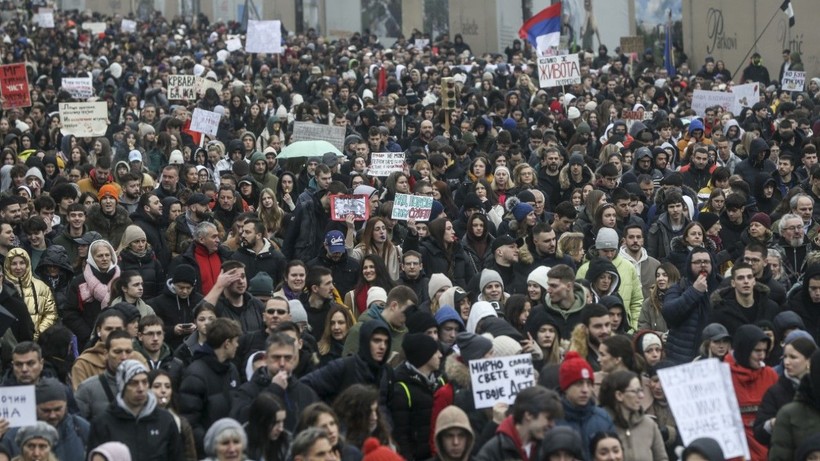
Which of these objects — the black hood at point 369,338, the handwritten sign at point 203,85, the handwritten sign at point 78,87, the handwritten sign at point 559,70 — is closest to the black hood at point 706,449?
the black hood at point 369,338

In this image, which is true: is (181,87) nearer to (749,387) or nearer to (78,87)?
(78,87)

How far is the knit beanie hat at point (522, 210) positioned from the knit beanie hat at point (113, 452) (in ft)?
22.2

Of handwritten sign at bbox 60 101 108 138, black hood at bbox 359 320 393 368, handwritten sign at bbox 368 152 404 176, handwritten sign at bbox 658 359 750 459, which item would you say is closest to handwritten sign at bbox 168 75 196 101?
handwritten sign at bbox 60 101 108 138

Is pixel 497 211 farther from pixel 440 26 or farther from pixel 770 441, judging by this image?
pixel 440 26

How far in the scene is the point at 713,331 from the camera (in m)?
10.1

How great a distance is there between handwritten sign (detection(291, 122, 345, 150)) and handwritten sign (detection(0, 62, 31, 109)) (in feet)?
16.0

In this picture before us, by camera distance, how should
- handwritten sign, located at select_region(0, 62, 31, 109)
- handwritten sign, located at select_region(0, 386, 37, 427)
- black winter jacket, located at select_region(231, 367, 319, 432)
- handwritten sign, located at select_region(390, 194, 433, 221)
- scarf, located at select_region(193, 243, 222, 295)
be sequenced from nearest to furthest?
handwritten sign, located at select_region(0, 386, 37, 427), black winter jacket, located at select_region(231, 367, 319, 432), scarf, located at select_region(193, 243, 222, 295), handwritten sign, located at select_region(390, 194, 433, 221), handwritten sign, located at select_region(0, 62, 31, 109)

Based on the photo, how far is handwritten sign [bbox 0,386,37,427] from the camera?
8.65m

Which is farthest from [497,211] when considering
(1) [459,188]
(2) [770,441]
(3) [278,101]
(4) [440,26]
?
(4) [440,26]

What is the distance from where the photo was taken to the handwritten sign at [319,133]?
67.8 feet

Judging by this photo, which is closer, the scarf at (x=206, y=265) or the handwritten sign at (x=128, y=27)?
the scarf at (x=206, y=265)

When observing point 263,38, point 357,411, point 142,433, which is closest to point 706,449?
point 357,411

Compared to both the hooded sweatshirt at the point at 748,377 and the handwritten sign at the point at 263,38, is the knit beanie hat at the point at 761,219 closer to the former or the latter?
the hooded sweatshirt at the point at 748,377

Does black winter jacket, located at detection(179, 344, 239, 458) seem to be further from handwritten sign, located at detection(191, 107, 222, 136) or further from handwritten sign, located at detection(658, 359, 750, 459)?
handwritten sign, located at detection(191, 107, 222, 136)
